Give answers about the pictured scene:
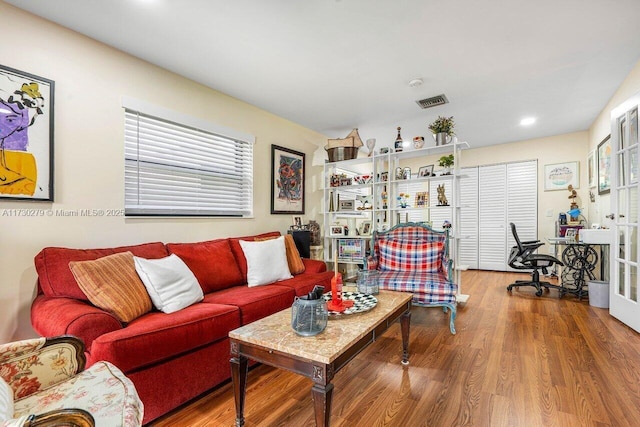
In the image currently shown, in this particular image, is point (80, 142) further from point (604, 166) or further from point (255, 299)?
point (604, 166)

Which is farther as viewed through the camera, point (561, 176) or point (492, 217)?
point (492, 217)

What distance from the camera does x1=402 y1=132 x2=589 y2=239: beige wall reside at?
5023 mm

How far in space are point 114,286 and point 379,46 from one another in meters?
2.52

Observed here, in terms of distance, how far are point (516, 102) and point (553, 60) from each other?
1.02 metres

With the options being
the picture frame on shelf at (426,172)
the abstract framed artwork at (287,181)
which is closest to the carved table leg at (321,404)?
the abstract framed artwork at (287,181)

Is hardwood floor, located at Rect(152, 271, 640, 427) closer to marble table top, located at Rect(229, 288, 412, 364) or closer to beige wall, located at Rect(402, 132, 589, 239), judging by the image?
marble table top, located at Rect(229, 288, 412, 364)

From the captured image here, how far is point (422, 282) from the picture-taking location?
2.82 meters

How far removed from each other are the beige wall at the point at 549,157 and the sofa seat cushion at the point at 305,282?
407 centimetres

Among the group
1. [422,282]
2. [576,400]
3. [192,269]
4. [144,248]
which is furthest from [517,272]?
[144,248]

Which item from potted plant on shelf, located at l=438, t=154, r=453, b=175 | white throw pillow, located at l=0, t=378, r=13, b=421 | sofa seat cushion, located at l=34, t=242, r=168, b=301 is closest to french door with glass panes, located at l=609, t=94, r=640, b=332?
potted plant on shelf, located at l=438, t=154, r=453, b=175

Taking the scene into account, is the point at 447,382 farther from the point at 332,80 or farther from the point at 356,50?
the point at 332,80

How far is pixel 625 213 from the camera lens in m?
2.97

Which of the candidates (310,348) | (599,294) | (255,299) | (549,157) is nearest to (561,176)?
(549,157)

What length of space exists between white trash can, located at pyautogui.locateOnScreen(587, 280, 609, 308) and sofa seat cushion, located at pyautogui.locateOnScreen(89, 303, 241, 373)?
3.99m
